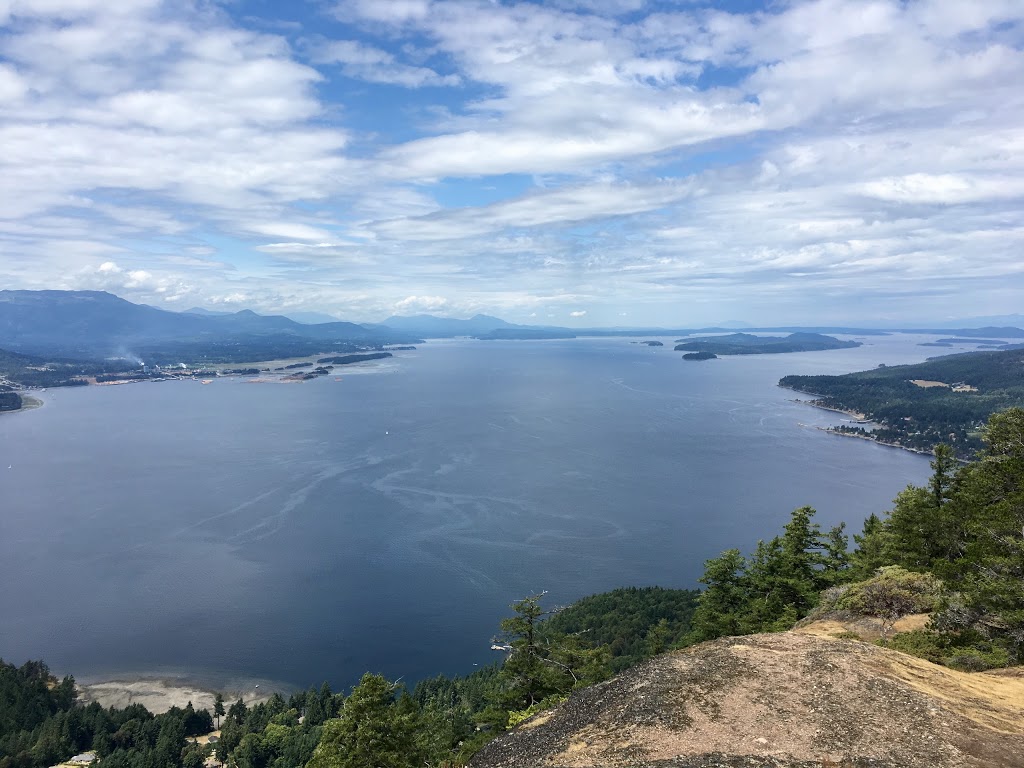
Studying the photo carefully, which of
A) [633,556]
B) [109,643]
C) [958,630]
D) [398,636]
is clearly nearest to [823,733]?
[958,630]

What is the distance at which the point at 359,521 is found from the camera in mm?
70438

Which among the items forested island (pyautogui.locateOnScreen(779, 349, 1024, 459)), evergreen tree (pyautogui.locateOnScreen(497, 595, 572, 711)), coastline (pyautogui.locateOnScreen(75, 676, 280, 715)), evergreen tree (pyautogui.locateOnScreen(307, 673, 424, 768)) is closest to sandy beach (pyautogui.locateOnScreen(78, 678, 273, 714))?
coastline (pyautogui.locateOnScreen(75, 676, 280, 715))

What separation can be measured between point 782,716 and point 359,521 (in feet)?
217

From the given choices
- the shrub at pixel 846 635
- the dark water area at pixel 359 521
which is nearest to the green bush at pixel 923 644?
the shrub at pixel 846 635

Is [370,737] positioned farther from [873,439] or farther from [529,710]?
[873,439]

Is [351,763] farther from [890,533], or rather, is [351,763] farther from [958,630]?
[890,533]

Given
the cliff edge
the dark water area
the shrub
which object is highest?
the cliff edge

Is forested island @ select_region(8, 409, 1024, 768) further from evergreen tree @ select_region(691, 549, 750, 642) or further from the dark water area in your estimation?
the dark water area

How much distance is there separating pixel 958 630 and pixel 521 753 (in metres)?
12.0

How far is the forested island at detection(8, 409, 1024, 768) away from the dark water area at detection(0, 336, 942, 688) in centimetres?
828

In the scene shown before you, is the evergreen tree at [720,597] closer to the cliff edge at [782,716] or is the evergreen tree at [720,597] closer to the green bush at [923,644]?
the green bush at [923,644]

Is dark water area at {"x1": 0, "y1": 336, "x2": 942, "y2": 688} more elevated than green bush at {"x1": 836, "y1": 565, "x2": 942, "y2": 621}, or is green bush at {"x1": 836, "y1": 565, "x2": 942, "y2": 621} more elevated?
green bush at {"x1": 836, "y1": 565, "x2": 942, "y2": 621}

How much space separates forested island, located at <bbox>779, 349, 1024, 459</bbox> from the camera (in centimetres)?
11556

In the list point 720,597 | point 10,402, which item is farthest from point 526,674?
point 10,402
